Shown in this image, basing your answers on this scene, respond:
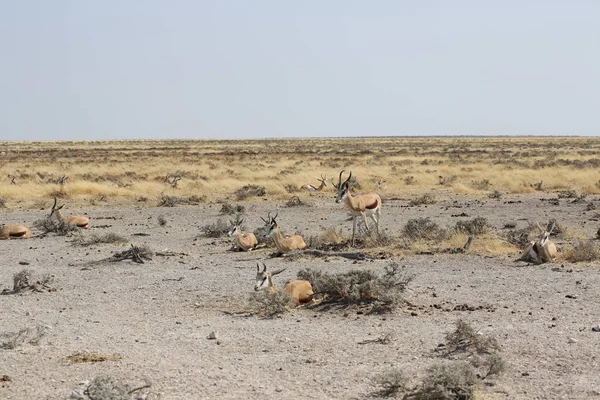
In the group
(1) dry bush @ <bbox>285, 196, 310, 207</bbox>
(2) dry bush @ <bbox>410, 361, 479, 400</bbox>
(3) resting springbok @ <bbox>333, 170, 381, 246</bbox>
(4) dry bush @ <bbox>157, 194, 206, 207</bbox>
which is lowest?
(4) dry bush @ <bbox>157, 194, 206, 207</bbox>

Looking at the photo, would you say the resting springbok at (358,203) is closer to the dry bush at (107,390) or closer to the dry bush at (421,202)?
the dry bush at (421,202)

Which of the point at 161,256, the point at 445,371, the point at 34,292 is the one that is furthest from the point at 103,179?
the point at 445,371

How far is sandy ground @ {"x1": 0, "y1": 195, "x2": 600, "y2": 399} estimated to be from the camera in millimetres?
7785

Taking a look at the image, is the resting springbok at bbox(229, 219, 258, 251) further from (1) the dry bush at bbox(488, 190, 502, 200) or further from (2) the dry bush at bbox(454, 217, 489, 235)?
(1) the dry bush at bbox(488, 190, 502, 200)

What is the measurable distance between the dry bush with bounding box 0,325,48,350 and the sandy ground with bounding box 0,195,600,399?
0.09 m

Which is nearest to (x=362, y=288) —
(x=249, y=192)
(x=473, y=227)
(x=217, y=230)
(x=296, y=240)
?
(x=296, y=240)

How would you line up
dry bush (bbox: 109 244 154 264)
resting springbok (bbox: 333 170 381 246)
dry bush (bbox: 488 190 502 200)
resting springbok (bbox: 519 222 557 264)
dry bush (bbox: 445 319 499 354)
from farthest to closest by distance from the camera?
dry bush (bbox: 488 190 502 200) → resting springbok (bbox: 333 170 381 246) → dry bush (bbox: 109 244 154 264) → resting springbok (bbox: 519 222 557 264) → dry bush (bbox: 445 319 499 354)

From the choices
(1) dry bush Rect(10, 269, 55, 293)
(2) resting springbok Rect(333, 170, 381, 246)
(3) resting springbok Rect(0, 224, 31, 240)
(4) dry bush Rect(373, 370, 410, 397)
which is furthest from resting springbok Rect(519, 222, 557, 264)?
(3) resting springbok Rect(0, 224, 31, 240)

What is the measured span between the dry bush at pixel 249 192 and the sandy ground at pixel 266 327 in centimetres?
1291

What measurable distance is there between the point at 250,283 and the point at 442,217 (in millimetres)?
11396

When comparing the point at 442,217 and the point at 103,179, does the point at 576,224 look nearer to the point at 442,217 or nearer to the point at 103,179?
the point at 442,217

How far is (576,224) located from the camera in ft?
68.0

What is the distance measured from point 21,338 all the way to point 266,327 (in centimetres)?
298

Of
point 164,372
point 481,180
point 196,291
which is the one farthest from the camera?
point 481,180
